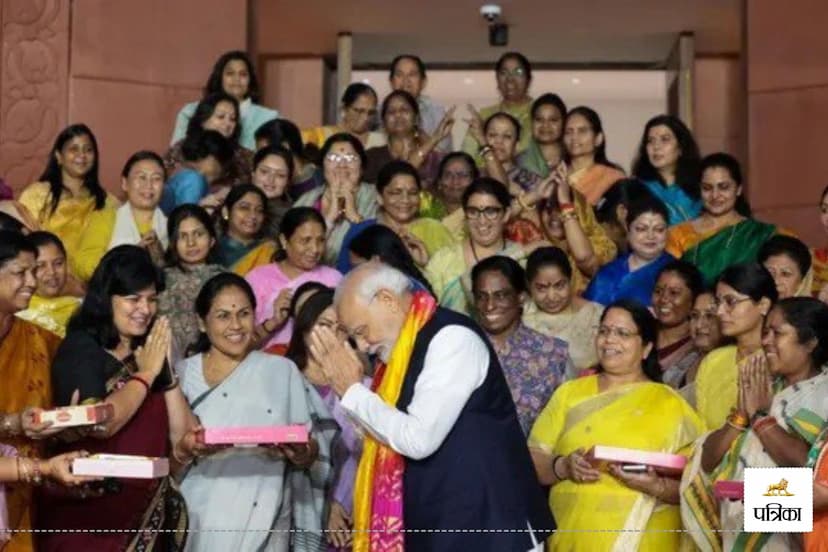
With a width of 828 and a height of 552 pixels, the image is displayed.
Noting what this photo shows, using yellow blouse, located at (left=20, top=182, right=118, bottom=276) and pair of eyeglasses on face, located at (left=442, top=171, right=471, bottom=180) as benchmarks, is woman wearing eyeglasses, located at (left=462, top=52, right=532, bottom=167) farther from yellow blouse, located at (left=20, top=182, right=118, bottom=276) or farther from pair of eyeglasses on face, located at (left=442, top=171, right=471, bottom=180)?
yellow blouse, located at (left=20, top=182, right=118, bottom=276)

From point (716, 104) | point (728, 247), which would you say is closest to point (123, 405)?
point (728, 247)

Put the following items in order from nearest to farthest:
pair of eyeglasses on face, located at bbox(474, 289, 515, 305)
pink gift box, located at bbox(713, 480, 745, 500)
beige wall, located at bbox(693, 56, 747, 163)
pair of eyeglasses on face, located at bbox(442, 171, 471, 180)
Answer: pink gift box, located at bbox(713, 480, 745, 500), pair of eyeglasses on face, located at bbox(474, 289, 515, 305), pair of eyeglasses on face, located at bbox(442, 171, 471, 180), beige wall, located at bbox(693, 56, 747, 163)

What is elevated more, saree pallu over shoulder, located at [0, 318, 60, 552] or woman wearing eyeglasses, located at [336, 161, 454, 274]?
woman wearing eyeglasses, located at [336, 161, 454, 274]

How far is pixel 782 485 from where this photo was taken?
440 centimetres

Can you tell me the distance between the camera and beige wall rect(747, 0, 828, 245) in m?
9.27

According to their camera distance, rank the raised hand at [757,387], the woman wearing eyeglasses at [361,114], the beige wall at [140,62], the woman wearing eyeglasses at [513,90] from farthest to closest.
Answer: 1. the beige wall at [140,62]
2. the woman wearing eyeglasses at [513,90]
3. the woman wearing eyeglasses at [361,114]
4. the raised hand at [757,387]

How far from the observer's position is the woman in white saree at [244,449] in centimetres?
539

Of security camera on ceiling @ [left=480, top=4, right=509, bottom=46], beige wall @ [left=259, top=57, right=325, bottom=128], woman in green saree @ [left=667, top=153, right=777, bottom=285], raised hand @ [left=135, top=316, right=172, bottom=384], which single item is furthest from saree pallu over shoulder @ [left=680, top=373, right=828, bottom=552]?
beige wall @ [left=259, top=57, right=325, bottom=128]

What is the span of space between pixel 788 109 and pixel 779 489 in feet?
17.6

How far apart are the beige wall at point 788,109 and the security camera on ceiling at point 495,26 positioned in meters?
1.69

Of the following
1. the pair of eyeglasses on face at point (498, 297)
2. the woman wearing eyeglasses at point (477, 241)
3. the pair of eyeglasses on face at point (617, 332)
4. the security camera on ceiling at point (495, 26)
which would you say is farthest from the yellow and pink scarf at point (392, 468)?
the security camera on ceiling at point (495, 26)

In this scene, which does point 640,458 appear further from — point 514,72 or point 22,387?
point 514,72

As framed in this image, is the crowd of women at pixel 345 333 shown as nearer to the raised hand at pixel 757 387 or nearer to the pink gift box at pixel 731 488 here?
the raised hand at pixel 757 387

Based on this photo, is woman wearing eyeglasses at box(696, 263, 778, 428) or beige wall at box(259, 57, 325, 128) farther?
beige wall at box(259, 57, 325, 128)
